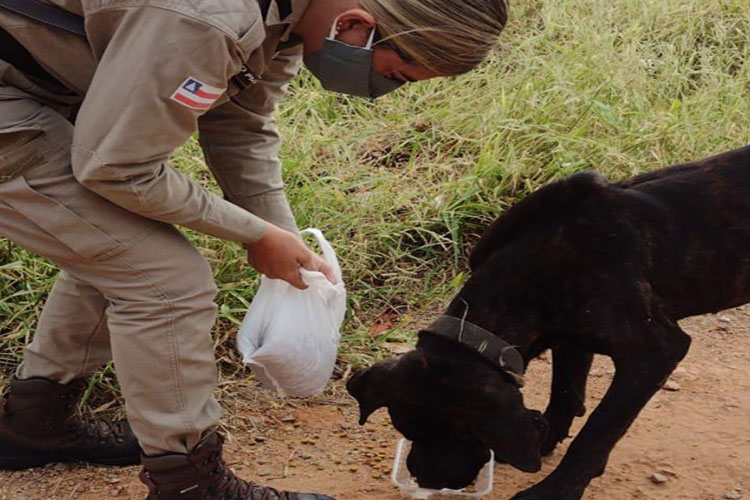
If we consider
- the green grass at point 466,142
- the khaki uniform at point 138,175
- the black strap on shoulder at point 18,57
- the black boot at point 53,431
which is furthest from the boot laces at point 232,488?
the black strap on shoulder at point 18,57

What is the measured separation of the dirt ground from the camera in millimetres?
3424

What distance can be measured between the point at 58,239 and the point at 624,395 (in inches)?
68.8

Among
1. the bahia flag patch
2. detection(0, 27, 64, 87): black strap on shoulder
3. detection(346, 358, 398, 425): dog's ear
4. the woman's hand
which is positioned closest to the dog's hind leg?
detection(346, 358, 398, 425): dog's ear

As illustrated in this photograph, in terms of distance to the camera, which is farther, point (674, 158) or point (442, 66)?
point (674, 158)

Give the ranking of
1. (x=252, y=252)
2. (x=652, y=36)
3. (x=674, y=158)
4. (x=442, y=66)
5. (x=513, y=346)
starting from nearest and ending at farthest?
(x=442, y=66) < (x=252, y=252) < (x=513, y=346) < (x=674, y=158) < (x=652, y=36)

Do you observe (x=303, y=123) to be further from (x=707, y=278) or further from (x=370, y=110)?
(x=707, y=278)

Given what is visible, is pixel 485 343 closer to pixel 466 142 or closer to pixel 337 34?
pixel 337 34

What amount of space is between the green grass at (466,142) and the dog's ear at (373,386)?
987 mm

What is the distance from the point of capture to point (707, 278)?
136 inches

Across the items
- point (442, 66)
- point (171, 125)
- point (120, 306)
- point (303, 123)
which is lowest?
point (303, 123)

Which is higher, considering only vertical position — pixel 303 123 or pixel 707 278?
pixel 707 278

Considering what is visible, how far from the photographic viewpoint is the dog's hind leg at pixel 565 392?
11.7 feet

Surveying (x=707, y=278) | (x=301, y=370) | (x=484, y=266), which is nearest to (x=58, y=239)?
(x=301, y=370)

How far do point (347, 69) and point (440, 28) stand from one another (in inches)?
10.5
